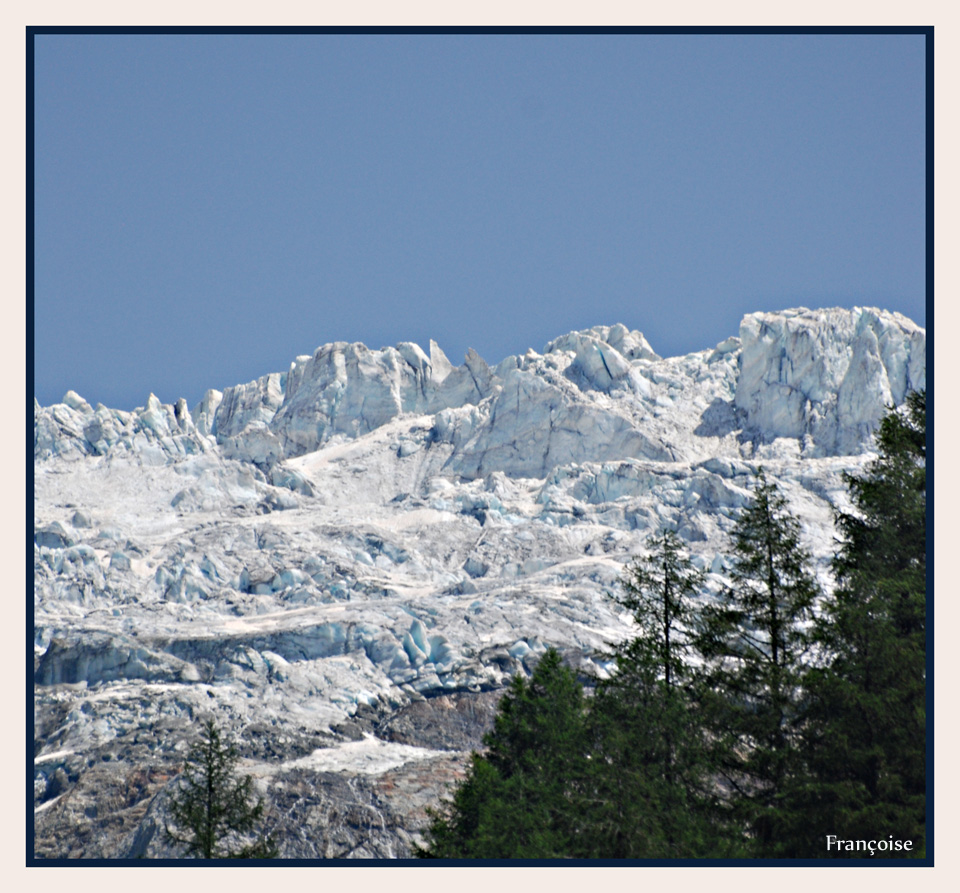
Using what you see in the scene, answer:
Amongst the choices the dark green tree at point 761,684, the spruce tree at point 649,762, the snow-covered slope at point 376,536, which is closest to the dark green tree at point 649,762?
the spruce tree at point 649,762

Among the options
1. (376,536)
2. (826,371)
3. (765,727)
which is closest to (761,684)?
(765,727)

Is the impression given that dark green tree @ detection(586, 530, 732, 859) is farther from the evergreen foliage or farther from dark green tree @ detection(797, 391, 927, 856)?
dark green tree @ detection(797, 391, 927, 856)

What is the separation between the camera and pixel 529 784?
2048 centimetres

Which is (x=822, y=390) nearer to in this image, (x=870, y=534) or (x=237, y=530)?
(x=237, y=530)

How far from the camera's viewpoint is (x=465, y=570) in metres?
125

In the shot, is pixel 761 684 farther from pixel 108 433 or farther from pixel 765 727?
pixel 108 433

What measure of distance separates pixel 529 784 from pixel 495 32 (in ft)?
39.1

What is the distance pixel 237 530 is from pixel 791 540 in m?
113

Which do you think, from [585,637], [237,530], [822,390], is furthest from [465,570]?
[822,390]

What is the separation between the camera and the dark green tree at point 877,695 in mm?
16719

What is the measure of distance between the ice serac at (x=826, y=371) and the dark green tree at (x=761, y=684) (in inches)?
5058

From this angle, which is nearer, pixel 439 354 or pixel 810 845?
pixel 810 845

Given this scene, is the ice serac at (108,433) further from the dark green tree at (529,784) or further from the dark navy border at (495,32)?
the dark navy border at (495,32)

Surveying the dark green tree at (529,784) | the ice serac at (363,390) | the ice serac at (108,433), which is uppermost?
the ice serac at (363,390)
